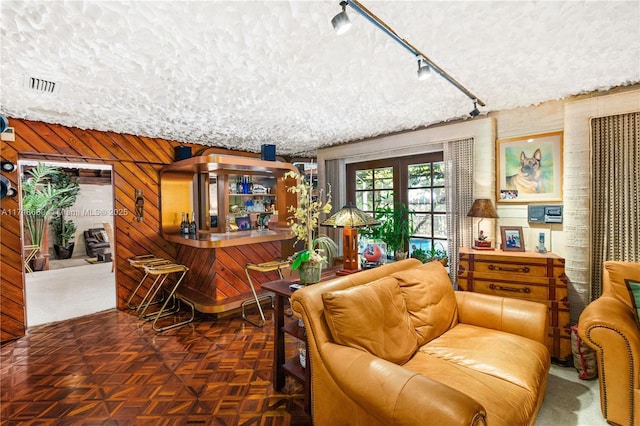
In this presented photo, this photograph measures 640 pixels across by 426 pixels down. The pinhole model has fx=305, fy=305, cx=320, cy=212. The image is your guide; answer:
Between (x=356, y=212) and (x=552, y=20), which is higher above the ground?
(x=552, y=20)

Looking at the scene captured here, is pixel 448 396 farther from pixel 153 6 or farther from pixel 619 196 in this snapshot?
pixel 619 196

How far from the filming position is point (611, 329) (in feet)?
6.19

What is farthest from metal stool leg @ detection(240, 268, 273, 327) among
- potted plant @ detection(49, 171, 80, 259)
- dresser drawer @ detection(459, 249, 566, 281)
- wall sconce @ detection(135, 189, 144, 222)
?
potted plant @ detection(49, 171, 80, 259)

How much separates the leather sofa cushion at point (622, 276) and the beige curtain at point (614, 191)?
488 mm

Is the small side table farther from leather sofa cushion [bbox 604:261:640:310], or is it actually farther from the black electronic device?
the black electronic device

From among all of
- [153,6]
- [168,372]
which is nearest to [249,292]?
[168,372]

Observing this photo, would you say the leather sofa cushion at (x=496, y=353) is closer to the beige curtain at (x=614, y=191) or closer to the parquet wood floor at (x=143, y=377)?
the parquet wood floor at (x=143, y=377)

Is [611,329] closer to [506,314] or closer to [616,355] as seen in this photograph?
[616,355]

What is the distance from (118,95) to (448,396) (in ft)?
10.6

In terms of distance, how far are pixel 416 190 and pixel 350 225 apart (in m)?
2.17

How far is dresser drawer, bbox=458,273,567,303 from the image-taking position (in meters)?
2.67

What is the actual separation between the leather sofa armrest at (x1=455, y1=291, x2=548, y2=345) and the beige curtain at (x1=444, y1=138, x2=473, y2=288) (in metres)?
1.08

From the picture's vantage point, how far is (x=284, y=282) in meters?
2.49

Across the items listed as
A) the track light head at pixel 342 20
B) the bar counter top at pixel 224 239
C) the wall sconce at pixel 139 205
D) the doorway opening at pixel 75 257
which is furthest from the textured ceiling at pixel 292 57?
the doorway opening at pixel 75 257
